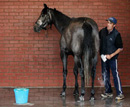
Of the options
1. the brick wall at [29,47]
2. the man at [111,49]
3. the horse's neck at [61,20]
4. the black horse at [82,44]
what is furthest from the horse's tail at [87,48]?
the brick wall at [29,47]

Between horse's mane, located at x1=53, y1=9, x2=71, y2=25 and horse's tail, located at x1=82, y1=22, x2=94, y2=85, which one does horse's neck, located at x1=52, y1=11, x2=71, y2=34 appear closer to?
horse's mane, located at x1=53, y1=9, x2=71, y2=25

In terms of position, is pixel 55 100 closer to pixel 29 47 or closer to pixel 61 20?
pixel 61 20

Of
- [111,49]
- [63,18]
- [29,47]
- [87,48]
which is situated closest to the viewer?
[87,48]

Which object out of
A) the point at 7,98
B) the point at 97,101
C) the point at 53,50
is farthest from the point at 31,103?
the point at 53,50

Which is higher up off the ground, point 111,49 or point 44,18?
point 44,18

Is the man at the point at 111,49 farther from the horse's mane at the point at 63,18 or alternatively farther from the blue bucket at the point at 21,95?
the blue bucket at the point at 21,95

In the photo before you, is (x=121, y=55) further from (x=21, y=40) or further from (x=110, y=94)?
(x=21, y=40)

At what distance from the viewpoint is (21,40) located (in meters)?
7.22

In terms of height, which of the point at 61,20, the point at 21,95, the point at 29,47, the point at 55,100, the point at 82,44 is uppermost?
the point at 61,20

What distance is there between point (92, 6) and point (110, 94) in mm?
2647

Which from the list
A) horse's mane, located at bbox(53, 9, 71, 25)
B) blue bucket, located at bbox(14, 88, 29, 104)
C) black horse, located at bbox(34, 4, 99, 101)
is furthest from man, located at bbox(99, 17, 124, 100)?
blue bucket, located at bbox(14, 88, 29, 104)

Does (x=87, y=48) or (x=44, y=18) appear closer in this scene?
(x=87, y=48)

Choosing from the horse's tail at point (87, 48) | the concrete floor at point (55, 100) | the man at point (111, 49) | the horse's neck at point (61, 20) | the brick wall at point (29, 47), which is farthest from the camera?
the brick wall at point (29, 47)

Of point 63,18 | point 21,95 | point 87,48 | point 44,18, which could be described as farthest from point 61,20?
point 21,95
